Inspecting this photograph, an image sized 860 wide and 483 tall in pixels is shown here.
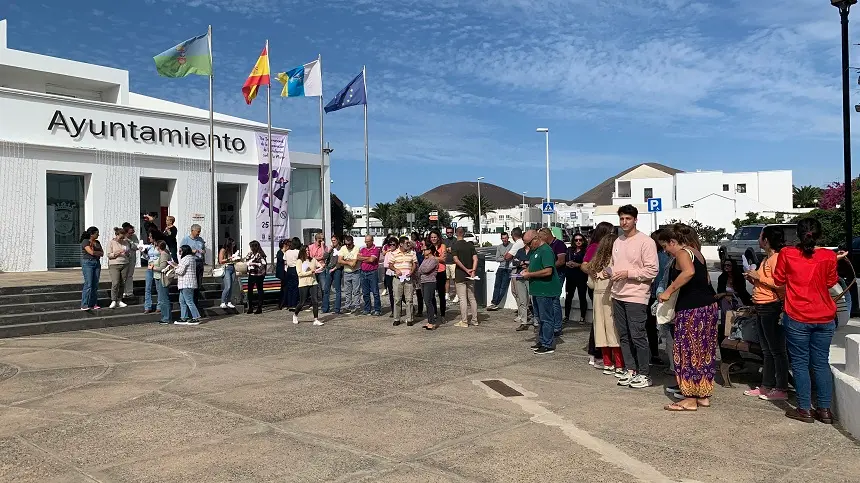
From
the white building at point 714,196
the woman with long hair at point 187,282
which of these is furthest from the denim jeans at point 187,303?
the white building at point 714,196

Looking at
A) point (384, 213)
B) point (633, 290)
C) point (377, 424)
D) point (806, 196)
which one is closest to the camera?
point (377, 424)

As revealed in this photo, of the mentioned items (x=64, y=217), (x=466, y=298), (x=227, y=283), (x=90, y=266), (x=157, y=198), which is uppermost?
(x=157, y=198)

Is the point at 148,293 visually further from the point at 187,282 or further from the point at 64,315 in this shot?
the point at 64,315

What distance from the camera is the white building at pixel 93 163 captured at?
826 inches

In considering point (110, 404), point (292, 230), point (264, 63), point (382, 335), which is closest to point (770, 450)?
point (110, 404)

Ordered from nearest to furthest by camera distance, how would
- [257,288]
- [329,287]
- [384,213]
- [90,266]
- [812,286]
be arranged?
[812,286]
[90,266]
[329,287]
[257,288]
[384,213]

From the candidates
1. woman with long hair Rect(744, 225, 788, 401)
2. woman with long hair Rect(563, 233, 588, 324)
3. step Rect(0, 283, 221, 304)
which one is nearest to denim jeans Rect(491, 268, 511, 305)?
woman with long hair Rect(563, 233, 588, 324)

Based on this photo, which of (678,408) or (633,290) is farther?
(633,290)

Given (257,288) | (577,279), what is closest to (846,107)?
(577,279)

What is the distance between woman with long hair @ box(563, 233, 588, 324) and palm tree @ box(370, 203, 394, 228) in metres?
74.2

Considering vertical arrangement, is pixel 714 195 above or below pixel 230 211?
above

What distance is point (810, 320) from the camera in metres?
5.73

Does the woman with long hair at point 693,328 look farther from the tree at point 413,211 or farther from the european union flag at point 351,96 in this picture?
the tree at point 413,211

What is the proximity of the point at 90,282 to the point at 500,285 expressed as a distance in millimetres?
8311
